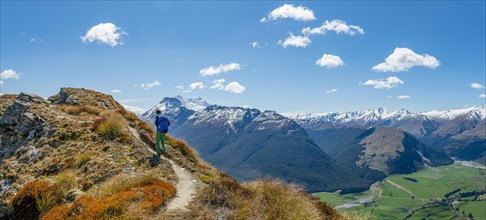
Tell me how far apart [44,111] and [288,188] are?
1022 inches

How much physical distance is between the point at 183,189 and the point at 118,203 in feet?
17.7

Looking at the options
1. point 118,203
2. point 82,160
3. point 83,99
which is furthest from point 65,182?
point 83,99

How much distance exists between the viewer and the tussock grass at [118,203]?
44.2ft

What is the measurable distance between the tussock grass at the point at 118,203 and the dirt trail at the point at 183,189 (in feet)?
1.37

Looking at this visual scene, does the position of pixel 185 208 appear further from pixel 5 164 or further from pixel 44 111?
pixel 44 111

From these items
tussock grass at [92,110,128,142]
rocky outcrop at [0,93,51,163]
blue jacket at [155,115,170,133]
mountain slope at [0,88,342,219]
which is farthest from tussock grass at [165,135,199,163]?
rocky outcrop at [0,93,51,163]

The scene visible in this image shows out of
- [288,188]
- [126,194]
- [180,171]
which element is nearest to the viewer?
[126,194]

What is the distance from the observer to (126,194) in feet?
49.0

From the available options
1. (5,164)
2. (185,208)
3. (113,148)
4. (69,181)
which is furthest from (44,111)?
(185,208)

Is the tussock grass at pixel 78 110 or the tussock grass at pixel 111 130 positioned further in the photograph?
the tussock grass at pixel 78 110

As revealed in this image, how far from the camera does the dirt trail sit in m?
15.4

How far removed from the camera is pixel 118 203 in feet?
45.6

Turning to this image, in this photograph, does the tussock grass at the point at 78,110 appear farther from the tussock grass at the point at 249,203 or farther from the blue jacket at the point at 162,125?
the tussock grass at the point at 249,203

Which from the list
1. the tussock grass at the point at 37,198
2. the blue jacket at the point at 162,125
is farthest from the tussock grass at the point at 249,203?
the blue jacket at the point at 162,125
